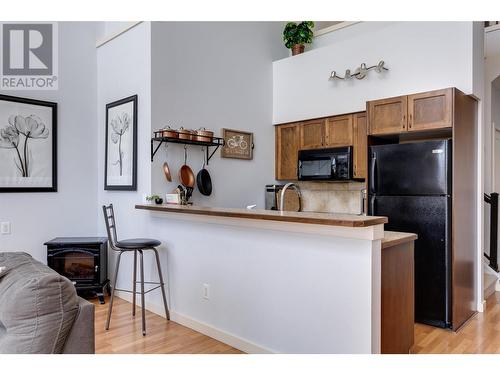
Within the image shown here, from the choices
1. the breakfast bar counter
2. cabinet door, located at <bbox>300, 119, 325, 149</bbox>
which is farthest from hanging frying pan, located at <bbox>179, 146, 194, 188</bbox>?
cabinet door, located at <bbox>300, 119, 325, 149</bbox>

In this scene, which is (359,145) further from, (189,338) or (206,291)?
(189,338)

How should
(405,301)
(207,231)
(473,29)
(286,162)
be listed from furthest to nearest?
(286,162) → (473,29) → (207,231) → (405,301)

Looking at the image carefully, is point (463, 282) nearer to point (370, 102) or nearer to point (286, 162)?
point (370, 102)

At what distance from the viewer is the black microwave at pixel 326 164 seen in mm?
4133

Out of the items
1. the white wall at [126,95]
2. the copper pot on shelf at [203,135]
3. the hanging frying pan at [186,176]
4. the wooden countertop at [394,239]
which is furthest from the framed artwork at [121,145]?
the wooden countertop at [394,239]

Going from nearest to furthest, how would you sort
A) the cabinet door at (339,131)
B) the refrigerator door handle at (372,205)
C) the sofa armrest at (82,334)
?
the sofa armrest at (82,334) < the refrigerator door handle at (372,205) < the cabinet door at (339,131)

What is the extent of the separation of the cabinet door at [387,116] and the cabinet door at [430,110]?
0.21ft

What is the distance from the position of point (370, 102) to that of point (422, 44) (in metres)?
0.72

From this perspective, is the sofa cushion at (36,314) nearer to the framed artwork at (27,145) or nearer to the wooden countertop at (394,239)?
the wooden countertop at (394,239)

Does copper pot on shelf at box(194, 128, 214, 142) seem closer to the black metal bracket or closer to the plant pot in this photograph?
the plant pot

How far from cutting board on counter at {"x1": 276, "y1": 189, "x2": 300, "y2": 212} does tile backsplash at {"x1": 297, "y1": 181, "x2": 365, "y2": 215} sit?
248mm

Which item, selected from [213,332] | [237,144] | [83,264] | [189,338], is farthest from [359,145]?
[83,264]
